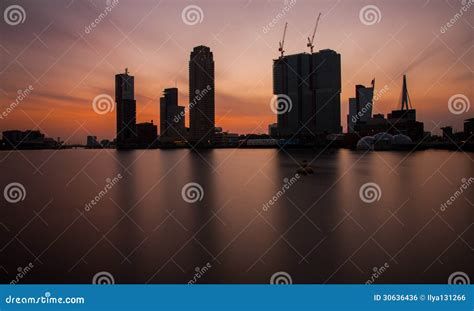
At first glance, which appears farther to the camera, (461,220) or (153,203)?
(153,203)

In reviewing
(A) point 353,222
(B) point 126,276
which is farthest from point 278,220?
(B) point 126,276

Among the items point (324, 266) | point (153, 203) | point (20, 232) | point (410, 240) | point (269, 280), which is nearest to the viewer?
point (269, 280)

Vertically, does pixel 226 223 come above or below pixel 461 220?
below

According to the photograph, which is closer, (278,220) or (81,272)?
(81,272)

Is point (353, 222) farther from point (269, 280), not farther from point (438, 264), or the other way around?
point (269, 280)

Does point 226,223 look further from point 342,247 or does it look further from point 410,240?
point 410,240

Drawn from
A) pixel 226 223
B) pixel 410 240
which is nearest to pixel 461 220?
pixel 410 240

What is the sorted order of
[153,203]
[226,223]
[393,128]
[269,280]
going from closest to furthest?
[269,280] → [226,223] → [153,203] → [393,128]

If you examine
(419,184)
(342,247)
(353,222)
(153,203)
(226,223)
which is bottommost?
(153,203)

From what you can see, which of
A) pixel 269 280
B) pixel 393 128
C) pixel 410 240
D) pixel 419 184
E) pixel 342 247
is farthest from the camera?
pixel 393 128
